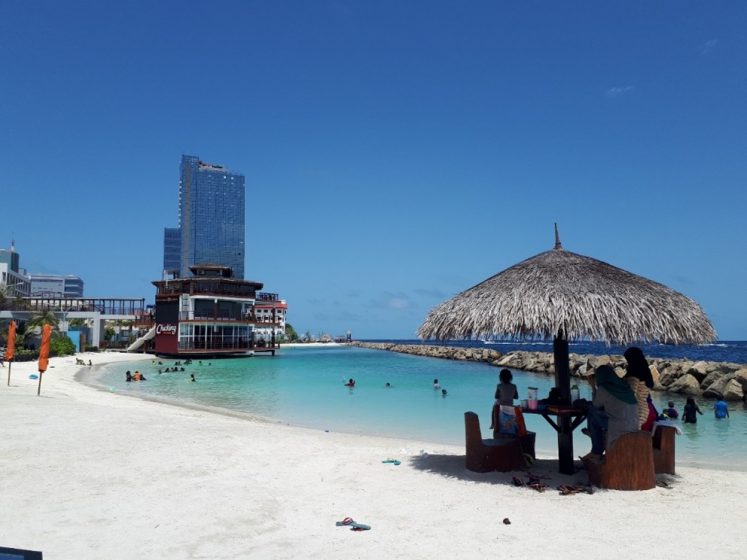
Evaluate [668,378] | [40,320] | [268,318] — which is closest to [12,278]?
[40,320]

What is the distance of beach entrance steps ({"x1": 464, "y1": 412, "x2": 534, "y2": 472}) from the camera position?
7145 millimetres

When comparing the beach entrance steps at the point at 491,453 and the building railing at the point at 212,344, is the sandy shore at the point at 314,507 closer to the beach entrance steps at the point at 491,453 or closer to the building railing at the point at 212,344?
the beach entrance steps at the point at 491,453

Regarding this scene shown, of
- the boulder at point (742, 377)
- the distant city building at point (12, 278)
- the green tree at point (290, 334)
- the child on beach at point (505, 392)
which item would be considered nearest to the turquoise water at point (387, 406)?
the boulder at point (742, 377)

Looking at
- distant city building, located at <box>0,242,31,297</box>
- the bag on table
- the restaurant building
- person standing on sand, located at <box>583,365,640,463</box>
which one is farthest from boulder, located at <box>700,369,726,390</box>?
distant city building, located at <box>0,242,31,297</box>

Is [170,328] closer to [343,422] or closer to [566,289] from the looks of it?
[343,422]

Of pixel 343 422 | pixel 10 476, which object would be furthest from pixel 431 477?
pixel 343 422

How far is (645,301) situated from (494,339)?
81.8 inches

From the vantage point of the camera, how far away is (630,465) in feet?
20.1

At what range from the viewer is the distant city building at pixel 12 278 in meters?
51.0

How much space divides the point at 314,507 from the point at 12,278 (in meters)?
70.2

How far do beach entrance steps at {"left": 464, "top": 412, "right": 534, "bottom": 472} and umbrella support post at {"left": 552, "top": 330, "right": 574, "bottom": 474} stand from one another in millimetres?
560

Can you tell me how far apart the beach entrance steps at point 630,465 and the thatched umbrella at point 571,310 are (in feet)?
3.60

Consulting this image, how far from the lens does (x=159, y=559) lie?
4129 mm

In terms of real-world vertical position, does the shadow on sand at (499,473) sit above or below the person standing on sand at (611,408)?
below
